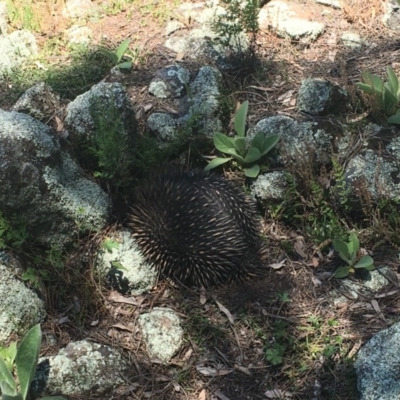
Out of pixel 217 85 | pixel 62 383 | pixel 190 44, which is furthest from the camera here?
pixel 190 44

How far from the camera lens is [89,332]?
148 inches

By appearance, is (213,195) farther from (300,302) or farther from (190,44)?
(190,44)

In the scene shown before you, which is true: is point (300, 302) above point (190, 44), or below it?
below

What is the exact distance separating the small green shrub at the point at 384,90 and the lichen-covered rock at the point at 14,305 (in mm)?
2666

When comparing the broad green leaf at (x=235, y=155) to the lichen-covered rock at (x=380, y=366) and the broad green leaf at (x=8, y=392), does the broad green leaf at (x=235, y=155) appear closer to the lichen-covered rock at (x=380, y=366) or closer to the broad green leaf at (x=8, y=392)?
the lichen-covered rock at (x=380, y=366)

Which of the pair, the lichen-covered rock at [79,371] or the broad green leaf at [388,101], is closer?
the lichen-covered rock at [79,371]

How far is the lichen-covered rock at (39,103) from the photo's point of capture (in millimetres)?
4543

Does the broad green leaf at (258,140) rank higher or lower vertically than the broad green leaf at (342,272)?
higher

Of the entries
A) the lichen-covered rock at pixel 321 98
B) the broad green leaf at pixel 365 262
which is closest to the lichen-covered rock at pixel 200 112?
the lichen-covered rock at pixel 321 98

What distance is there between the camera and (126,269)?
13.2ft

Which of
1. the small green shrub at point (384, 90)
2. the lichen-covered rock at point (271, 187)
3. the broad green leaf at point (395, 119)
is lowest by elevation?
the lichen-covered rock at point (271, 187)

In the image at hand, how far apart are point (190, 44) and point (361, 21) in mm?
1565

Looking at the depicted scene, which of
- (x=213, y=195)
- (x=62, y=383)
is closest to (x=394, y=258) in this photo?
(x=213, y=195)

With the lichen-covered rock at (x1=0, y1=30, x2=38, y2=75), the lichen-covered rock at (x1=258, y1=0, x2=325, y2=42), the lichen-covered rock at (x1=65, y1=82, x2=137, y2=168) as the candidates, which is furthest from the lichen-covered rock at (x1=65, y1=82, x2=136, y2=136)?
the lichen-covered rock at (x1=258, y1=0, x2=325, y2=42)
